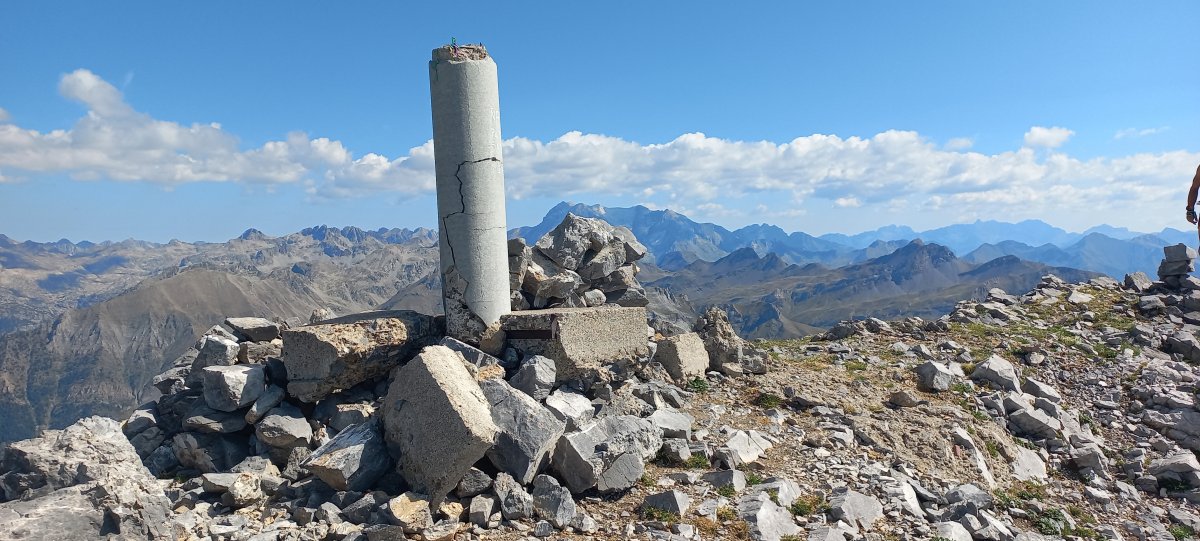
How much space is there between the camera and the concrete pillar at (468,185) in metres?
12.6

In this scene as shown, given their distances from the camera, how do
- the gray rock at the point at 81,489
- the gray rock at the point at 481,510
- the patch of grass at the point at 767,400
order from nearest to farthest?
1. the gray rock at the point at 81,489
2. the gray rock at the point at 481,510
3. the patch of grass at the point at 767,400

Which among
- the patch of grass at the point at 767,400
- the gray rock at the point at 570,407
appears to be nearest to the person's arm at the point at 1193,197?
the patch of grass at the point at 767,400

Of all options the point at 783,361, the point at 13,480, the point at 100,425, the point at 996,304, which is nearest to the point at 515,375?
the point at 100,425

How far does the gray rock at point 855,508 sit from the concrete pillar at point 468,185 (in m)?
7.17

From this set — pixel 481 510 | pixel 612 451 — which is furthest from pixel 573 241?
pixel 481 510

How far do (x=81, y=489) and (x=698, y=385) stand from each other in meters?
11.0

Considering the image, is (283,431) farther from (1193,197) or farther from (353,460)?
(1193,197)

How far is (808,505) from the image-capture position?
9641mm

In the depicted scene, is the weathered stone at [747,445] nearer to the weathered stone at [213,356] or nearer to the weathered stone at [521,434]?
the weathered stone at [521,434]

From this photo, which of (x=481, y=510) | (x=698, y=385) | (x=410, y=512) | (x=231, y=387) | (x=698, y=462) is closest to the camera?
(x=410, y=512)

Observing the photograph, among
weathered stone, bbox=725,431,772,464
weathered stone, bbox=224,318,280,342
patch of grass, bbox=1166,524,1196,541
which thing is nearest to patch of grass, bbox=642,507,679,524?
weathered stone, bbox=725,431,772,464

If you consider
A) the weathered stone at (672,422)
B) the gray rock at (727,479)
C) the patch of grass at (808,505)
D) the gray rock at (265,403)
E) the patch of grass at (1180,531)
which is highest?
the gray rock at (265,403)

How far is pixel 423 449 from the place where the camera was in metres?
9.21

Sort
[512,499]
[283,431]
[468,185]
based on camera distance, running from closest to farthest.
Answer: [512,499] → [283,431] → [468,185]
